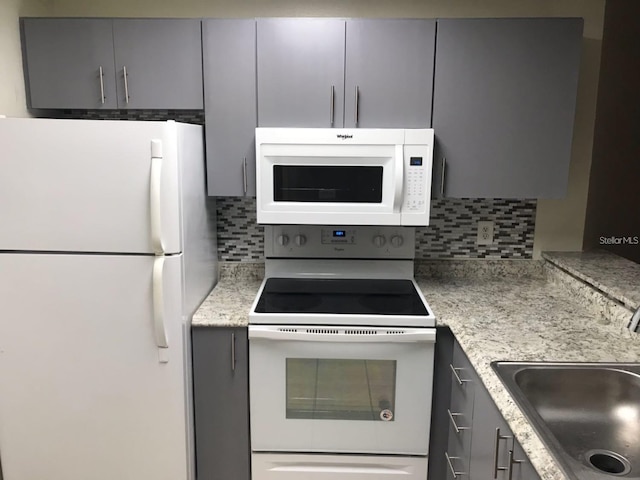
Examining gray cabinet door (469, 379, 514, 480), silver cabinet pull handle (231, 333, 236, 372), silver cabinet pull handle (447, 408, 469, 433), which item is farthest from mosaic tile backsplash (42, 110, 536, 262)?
gray cabinet door (469, 379, 514, 480)

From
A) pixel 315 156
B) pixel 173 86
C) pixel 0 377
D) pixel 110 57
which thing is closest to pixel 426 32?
pixel 315 156

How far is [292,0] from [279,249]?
1.18 m

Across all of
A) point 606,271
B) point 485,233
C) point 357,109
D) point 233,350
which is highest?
point 357,109

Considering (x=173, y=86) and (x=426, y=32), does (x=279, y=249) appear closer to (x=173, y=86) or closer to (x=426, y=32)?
(x=173, y=86)

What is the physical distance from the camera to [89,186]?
1.66 metres

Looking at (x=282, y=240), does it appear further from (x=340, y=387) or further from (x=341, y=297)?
(x=340, y=387)

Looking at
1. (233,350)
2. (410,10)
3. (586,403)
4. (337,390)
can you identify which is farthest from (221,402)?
(410,10)

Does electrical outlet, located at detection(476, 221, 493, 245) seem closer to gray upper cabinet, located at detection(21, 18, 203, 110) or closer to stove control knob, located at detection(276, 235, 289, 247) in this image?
stove control knob, located at detection(276, 235, 289, 247)

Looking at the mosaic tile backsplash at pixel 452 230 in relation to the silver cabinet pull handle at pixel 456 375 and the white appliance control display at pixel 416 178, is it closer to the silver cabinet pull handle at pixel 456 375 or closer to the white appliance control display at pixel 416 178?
the white appliance control display at pixel 416 178

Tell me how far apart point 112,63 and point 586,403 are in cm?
213

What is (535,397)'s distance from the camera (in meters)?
1.36

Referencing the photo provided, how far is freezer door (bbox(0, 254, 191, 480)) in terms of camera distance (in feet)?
5.63

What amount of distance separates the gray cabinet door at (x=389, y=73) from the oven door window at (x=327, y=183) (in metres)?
0.21

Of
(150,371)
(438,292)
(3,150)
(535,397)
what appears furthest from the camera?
(438,292)
